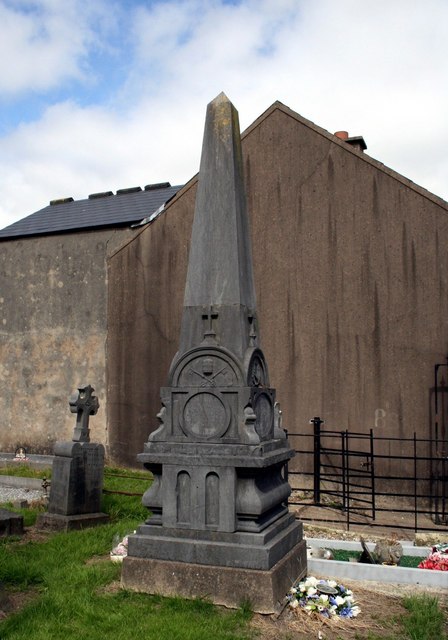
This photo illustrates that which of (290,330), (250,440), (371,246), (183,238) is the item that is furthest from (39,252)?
(250,440)

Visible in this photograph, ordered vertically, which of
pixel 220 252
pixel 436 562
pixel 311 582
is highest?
pixel 220 252

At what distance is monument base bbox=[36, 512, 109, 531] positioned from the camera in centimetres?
783

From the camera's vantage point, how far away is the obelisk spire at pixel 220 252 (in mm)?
5566

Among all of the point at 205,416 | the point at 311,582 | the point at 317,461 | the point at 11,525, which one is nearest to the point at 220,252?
the point at 205,416

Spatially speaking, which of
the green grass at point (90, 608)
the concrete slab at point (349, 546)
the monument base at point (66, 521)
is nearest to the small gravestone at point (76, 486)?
the monument base at point (66, 521)

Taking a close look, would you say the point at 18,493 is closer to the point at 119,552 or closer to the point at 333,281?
the point at 119,552

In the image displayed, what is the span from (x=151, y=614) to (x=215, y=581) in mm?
594

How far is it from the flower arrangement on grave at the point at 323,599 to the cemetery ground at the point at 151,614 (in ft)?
0.28

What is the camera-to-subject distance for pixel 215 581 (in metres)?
4.90

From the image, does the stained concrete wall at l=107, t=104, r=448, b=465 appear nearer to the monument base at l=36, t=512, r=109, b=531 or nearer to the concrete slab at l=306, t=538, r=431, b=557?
the concrete slab at l=306, t=538, r=431, b=557

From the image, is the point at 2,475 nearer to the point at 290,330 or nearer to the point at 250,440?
Answer: the point at 290,330

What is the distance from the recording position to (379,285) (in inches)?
460

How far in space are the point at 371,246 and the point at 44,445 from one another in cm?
978

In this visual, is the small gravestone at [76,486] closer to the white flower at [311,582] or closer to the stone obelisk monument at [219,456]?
the stone obelisk monument at [219,456]
